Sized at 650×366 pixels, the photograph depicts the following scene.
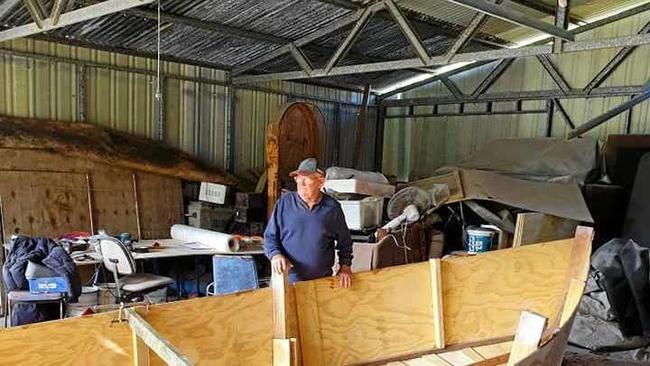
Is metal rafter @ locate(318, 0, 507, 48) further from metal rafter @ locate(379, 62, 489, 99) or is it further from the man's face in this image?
the man's face

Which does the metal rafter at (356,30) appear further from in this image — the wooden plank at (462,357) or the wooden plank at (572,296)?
the wooden plank at (462,357)

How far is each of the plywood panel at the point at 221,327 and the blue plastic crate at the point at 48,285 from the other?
5.94ft

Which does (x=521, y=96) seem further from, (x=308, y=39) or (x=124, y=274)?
(x=124, y=274)

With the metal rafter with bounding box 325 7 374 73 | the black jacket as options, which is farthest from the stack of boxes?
the black jacket

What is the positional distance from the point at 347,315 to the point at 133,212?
166 inches

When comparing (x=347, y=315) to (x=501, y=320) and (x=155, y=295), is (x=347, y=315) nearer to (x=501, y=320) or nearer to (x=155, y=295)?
(x=501, y=320)

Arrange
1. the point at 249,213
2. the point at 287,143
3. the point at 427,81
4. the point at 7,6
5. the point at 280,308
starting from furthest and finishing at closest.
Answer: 1. the point at 427,81
2. the point at 249,213
3. the point at 287,143
4. the point at 7,6
5. the point at 280,308

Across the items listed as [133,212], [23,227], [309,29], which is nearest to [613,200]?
[309,29]

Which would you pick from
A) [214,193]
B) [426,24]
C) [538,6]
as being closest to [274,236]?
[214,193]

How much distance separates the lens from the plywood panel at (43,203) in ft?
17.3

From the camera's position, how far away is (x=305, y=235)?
3.07 meters

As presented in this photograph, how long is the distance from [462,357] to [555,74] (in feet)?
20.8

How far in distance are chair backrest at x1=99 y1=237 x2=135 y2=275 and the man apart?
5.35 feet

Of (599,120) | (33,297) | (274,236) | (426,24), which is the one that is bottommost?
(33,297)
